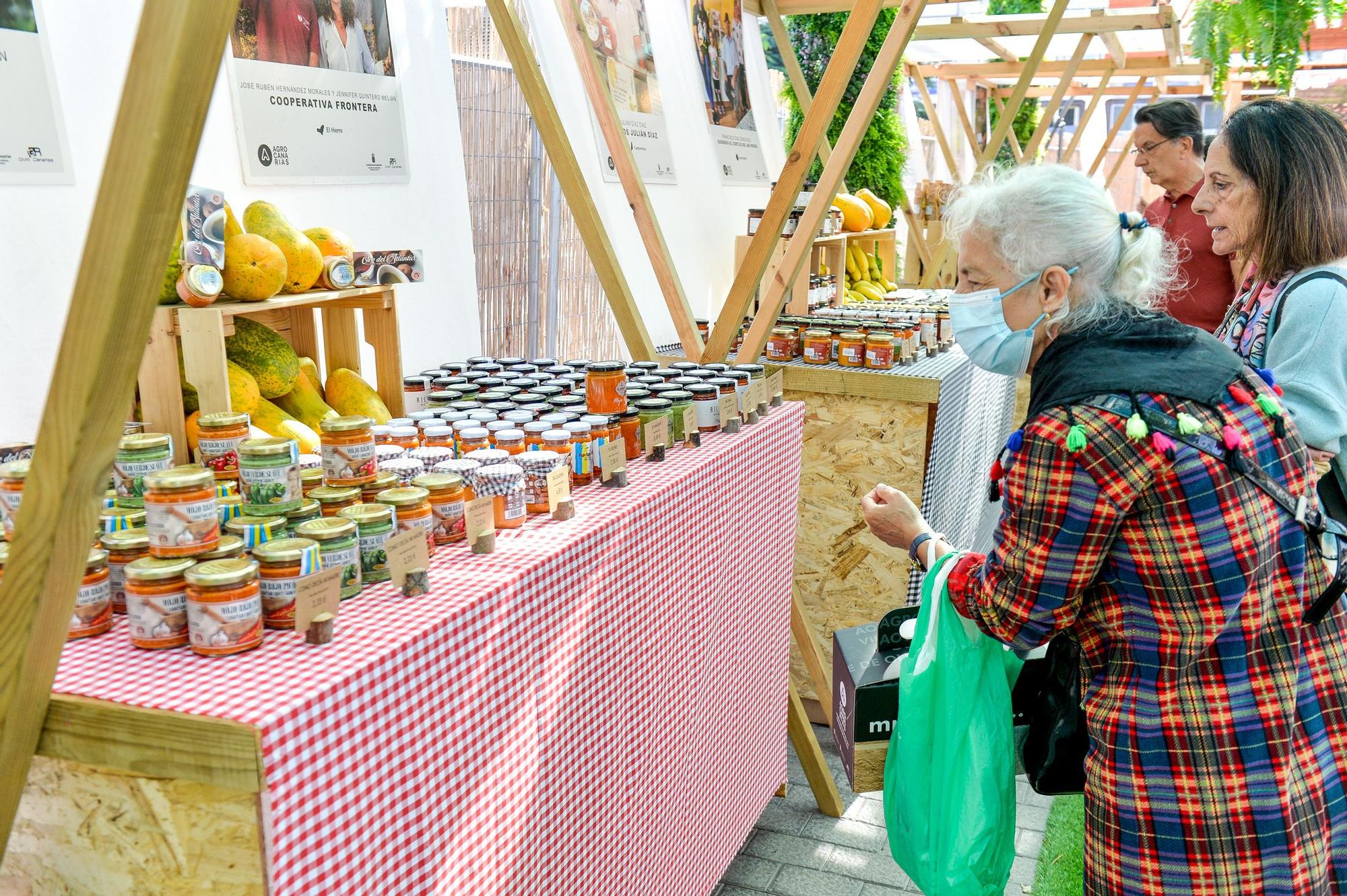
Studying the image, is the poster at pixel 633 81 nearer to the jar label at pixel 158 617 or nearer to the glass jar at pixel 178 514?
the glass jar at pixel 178 514

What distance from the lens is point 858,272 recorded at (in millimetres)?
6637

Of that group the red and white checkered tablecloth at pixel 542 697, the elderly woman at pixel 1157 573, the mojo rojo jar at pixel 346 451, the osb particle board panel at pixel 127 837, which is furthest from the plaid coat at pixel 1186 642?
the osb particle board panel at pixel 127 837

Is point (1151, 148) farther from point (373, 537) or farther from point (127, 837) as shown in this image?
point (127, 837)

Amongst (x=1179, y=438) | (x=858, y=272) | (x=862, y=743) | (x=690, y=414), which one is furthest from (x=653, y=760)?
(x=858, y=272)

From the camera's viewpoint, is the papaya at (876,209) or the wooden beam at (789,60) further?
the papaya at (876,209)

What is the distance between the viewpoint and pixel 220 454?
6.06ft

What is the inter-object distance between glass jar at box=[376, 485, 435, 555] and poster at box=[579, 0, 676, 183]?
323 centimetres

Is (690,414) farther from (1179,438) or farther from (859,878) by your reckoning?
(859,878)

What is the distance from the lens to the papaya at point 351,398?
8.41 feet

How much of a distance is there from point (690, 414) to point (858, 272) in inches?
169

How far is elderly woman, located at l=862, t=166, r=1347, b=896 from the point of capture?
5.29ft

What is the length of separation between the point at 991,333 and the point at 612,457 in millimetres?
792

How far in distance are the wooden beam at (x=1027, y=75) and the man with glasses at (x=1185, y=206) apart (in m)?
1.33

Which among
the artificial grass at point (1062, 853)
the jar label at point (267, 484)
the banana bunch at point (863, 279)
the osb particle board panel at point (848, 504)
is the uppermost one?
the banana bunch at point (863, 279)
